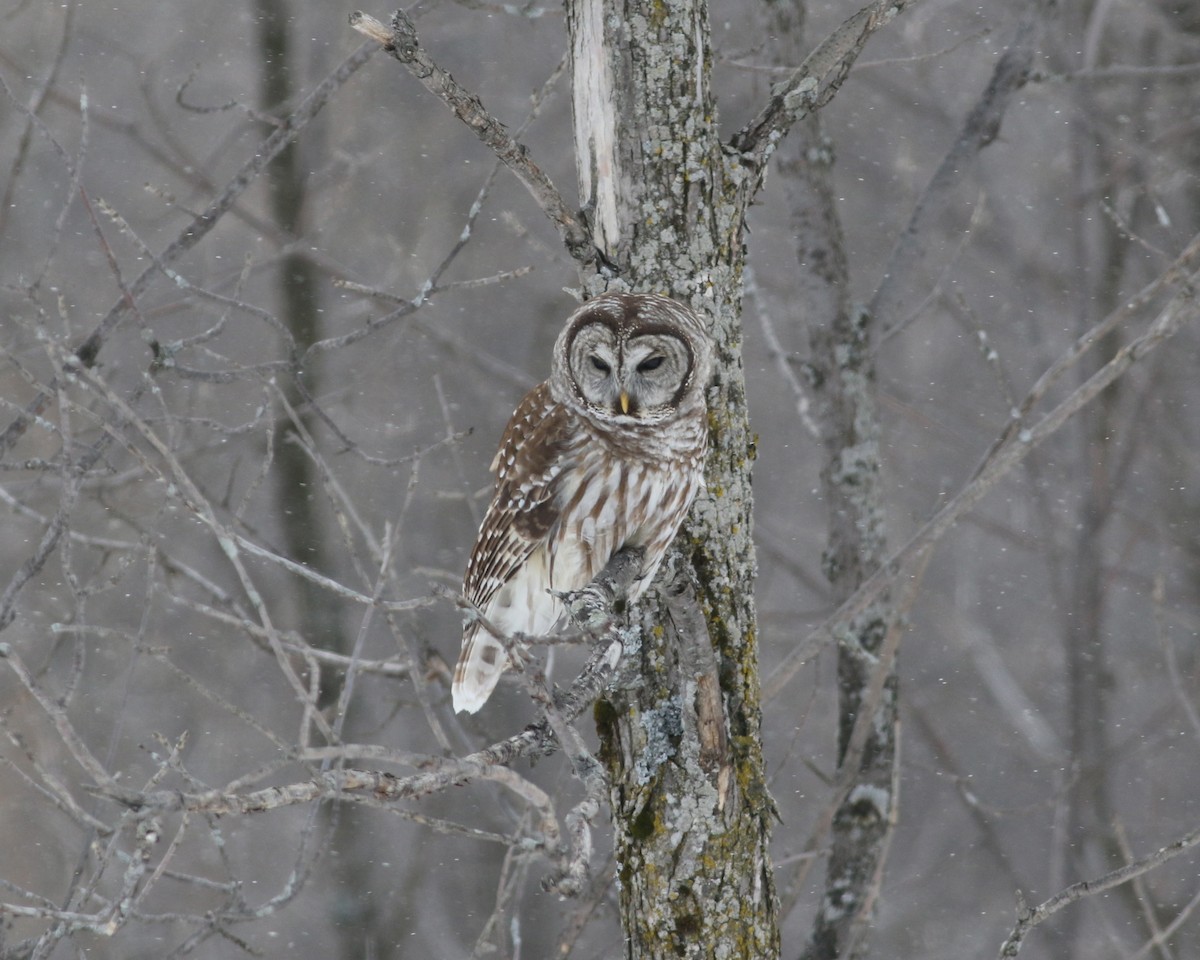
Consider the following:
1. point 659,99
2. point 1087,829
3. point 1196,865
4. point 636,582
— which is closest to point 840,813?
point 636,582

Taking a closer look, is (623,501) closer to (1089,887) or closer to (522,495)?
(522,495)

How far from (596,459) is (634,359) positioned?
370 millimetres

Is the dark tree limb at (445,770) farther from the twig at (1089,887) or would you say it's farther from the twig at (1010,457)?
the twig at (1089,887)

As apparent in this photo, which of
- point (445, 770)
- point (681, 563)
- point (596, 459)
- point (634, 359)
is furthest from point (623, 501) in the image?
point (445, 770)

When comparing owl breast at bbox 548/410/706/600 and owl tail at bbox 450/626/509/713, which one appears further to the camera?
owl tail at bbox 450/626/509/713

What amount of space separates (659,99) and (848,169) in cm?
753

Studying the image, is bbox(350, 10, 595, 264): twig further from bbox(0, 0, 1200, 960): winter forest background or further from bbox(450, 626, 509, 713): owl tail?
bbox(0, 0, 1200, 960): winter forest background

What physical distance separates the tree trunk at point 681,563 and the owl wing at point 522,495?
442 mm

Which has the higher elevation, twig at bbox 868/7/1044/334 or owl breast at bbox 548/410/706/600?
twig at bbox 868/7/1044/334

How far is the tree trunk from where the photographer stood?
2814 millimetres

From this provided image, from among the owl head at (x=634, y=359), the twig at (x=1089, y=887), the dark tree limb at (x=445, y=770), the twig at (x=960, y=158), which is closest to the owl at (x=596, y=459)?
the owl head at (x=634, y=359)

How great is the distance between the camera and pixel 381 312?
8.75m

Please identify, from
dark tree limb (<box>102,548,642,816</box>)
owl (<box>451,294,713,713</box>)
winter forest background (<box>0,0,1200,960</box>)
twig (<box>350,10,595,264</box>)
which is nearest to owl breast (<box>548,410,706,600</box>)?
owl (<box>451,294,713,713</box>)

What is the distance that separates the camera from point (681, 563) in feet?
9.53
